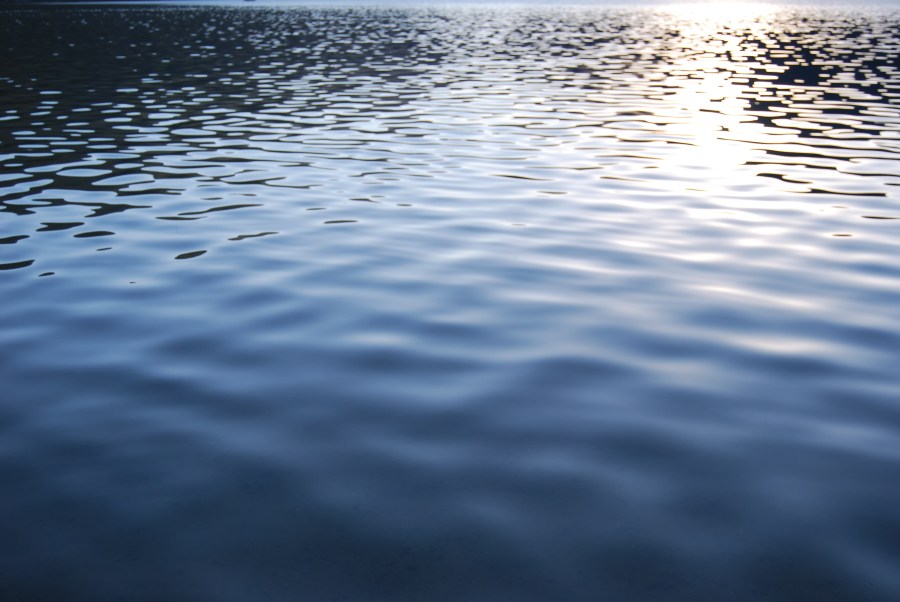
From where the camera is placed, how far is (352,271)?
8758mm

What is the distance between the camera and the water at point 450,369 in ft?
13.3

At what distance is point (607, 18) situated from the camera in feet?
225

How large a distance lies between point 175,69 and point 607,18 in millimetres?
45650

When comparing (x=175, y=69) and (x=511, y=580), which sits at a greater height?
(x=511, y=580)

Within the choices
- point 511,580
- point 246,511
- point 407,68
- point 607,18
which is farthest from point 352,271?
point 607,18

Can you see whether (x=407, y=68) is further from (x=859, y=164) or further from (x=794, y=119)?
(x=859, y=164)

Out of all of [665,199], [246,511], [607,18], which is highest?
[246,511]

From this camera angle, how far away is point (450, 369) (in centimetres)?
632

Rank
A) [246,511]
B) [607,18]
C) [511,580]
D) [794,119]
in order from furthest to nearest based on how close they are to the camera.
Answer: [607,18], [794,119], [246,511], [511,580]

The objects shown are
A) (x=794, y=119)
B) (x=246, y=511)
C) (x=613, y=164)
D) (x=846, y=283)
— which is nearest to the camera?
(x=246, y=511)

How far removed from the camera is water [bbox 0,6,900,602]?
4051 millimetres

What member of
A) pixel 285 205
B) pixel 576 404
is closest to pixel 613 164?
pixel 285 205

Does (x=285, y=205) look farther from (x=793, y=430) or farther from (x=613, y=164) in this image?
(x=793, y=430)

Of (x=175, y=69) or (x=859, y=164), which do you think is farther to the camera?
(x=175, y=69)
